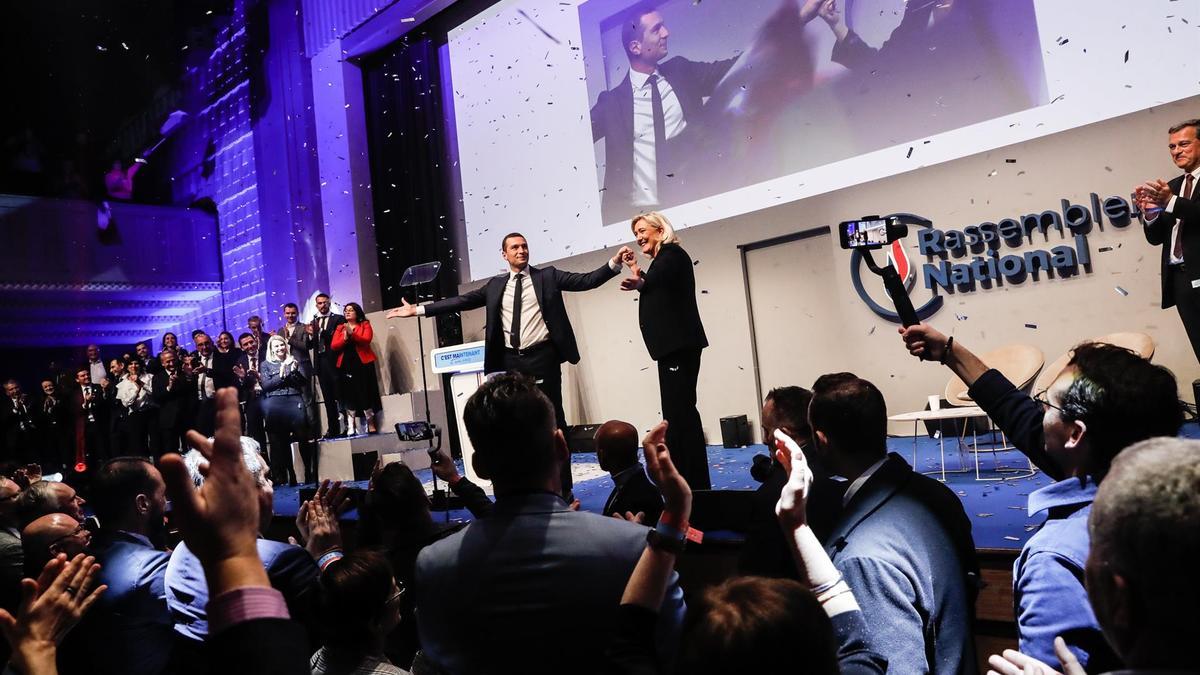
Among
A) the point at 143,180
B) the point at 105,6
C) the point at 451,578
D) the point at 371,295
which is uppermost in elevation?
the point at 105,6

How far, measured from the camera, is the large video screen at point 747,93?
16.7ft

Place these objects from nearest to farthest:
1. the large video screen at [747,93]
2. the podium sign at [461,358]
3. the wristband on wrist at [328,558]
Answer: the wristband on wrist at [328,558], the large video screen at [747,93], the podium sign at [461,358]

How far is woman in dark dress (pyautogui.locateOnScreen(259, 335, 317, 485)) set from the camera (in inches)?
321

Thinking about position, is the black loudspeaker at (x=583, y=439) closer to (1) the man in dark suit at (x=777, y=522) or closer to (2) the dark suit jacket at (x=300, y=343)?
(2) the dark suit jacket at (x=300, y=343)

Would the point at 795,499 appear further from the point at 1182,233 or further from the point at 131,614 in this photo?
the point at 1182,233

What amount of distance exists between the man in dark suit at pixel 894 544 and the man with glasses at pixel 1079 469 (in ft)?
0.69

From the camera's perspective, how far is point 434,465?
2.25 metres

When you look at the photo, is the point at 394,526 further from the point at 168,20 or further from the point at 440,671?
the point at 168,20

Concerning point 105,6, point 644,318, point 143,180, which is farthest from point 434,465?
point 143,180

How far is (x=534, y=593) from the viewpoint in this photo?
4.26 ft

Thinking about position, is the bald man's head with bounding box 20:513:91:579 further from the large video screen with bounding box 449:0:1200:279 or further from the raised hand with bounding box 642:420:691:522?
the large video screen with bounding box 449:0:1200:279

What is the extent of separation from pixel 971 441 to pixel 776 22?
3255 mm

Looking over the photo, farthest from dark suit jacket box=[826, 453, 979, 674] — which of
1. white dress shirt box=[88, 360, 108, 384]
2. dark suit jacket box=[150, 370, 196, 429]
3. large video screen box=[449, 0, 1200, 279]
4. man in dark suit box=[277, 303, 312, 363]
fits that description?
white dress shirt box=[88, 360, 108, 384]

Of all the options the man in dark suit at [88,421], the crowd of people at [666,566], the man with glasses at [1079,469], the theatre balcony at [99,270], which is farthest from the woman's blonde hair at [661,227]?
the theatre balcony at [99,270]
